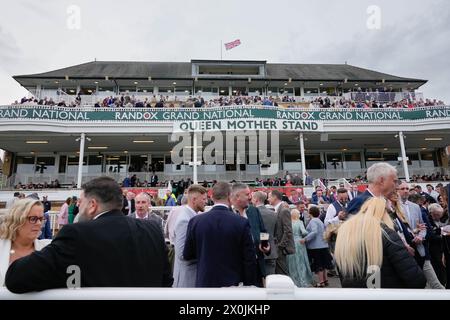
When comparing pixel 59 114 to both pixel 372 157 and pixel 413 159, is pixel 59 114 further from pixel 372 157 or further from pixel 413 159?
pixel 413 159

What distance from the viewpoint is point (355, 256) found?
209cm

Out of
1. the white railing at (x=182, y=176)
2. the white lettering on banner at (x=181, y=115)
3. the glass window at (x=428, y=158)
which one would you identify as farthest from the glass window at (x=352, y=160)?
the white lettering on banner at (x=181, y=115)

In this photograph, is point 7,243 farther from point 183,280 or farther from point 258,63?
point 258,63

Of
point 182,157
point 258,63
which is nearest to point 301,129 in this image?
point 182,157

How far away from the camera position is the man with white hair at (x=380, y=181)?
283 cm

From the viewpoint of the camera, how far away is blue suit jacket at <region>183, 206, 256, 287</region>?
3.04m

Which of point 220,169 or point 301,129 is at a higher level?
point 301,129

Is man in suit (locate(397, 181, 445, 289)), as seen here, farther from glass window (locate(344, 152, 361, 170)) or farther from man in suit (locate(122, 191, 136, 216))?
glass window (locate(344, 152, 361, 170))

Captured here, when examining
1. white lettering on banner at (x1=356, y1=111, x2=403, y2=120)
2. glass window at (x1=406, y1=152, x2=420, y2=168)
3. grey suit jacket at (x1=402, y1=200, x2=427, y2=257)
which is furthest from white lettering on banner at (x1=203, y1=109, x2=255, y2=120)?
glass window at (x1=406, y1=152, x2=420, y2=168)

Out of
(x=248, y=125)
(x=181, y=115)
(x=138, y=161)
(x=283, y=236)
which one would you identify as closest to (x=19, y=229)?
(x=283, y=236)

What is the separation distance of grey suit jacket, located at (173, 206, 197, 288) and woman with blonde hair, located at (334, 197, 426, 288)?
1.99m

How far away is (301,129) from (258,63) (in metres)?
12.8

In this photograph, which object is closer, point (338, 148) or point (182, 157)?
point (182, 157)
